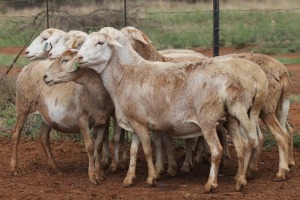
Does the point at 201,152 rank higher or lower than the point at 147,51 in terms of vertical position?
lower

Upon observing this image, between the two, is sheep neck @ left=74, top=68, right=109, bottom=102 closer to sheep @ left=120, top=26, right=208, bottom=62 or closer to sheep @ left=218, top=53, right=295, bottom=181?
sheep @ left=120, top=26, right=208, bottom=62

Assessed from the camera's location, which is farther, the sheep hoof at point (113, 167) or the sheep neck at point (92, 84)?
the sheep hoof at point (113, 167)

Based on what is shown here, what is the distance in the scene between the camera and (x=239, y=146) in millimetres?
9961

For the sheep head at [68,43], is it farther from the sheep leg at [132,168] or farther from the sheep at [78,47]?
the sheep leg at [132,168]

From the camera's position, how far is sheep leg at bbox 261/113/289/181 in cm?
1043

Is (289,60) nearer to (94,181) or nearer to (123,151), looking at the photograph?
(123,151)

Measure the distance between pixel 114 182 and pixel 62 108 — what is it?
1.25 m

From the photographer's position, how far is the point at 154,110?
404 inches

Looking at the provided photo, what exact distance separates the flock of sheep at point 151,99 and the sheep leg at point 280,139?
1 cm

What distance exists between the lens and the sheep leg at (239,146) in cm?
986

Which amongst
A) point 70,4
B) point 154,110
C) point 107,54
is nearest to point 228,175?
point 154,110

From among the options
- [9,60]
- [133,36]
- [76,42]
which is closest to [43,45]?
[76,42]


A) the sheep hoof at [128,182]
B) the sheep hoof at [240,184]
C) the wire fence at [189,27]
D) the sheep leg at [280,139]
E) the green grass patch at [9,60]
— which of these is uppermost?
the sheep leg at [280,139]

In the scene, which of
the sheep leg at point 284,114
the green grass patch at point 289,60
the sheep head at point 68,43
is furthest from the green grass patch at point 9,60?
the sheep leg at point 284,114
